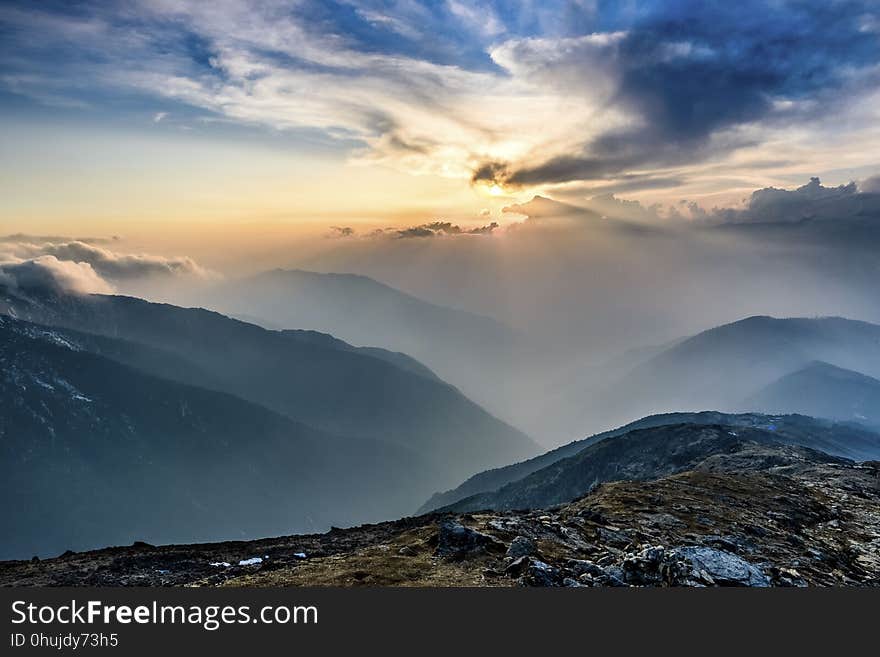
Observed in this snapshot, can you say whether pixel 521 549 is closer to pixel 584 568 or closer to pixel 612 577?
pixel 584 568

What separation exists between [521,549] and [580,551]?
6074 mm

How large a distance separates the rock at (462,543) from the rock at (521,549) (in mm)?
1484

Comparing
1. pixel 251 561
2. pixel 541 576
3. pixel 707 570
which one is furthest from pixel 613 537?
pixel 251 561

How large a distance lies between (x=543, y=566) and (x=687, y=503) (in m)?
31.7

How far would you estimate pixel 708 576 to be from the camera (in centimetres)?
2909

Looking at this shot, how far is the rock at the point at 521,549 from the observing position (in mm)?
31883

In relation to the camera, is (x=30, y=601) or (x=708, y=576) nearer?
(x=30, y=601)

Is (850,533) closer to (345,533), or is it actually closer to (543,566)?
(543,566)

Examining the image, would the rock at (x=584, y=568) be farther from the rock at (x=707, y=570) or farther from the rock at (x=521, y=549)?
the rock at (x=707, y=570)

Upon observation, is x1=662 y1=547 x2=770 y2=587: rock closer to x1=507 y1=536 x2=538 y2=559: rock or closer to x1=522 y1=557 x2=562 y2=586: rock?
x1=522 y1=557 x2=562 y2=586: rock

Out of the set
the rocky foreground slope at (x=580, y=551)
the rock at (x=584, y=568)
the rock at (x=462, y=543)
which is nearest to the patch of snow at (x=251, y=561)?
the rocky foreground slope at (x=580, y=551)

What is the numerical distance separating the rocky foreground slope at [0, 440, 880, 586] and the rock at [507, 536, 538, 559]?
0.29 feet

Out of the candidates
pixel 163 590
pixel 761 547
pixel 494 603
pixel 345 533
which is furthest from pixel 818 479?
pixel 163 590

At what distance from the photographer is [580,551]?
118 feet
